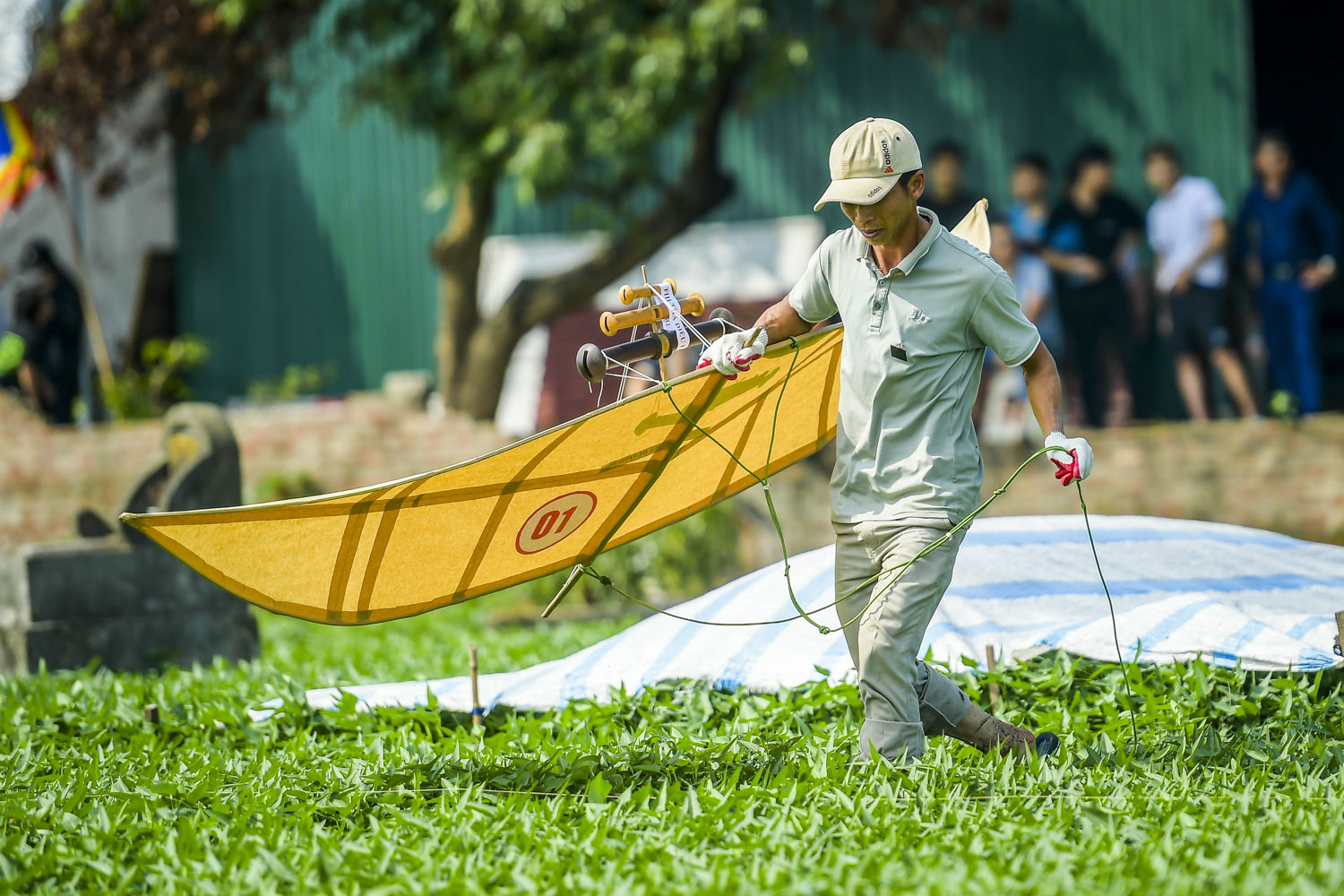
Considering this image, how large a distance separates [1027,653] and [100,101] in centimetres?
1164

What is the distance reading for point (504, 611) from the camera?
10.0 meters

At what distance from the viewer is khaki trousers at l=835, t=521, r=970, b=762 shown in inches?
155

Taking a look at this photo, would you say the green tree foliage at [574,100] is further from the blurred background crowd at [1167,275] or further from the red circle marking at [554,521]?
the red circle marking at [554,521]

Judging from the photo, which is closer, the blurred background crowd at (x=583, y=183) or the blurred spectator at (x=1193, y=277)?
the blurred spectator at (x=1193, y=277)

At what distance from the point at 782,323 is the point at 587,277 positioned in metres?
9.05

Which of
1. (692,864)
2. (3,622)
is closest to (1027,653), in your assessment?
(692,864)

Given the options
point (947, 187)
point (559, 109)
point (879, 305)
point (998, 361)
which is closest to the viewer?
point (879, 305)

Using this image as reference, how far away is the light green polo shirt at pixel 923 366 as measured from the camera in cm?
393

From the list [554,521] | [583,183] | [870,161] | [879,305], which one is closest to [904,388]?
[879,305]

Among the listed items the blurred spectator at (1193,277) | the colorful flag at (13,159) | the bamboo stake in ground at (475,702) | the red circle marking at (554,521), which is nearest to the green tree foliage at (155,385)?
the colorful flag at (13,159)

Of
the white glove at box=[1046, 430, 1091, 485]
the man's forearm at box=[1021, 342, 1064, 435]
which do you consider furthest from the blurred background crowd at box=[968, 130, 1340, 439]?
the white glove at box=[1046, 430, 1091, 485]

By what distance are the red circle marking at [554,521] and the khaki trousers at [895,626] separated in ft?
3.00

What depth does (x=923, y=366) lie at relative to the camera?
3955 millimetres

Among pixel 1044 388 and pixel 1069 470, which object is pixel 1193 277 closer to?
pixel 1044 388
